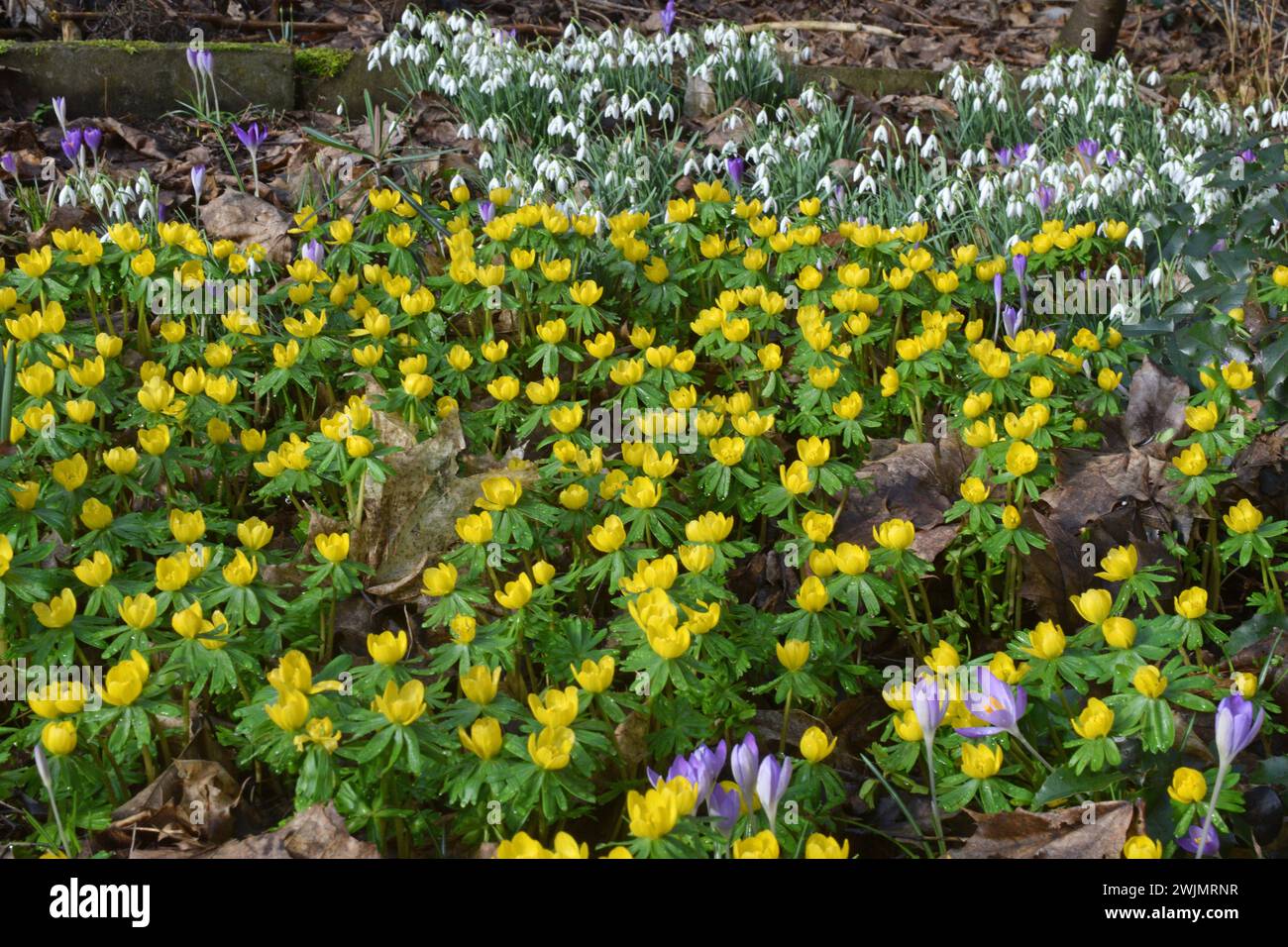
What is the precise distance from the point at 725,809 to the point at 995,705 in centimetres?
48

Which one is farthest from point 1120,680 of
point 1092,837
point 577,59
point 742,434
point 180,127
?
point 180,127

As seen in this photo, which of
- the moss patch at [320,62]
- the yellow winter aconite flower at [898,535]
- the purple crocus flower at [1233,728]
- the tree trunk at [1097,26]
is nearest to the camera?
the purple crocus flower at [1233,728]

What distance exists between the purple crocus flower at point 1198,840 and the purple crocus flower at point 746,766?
66 centimetres

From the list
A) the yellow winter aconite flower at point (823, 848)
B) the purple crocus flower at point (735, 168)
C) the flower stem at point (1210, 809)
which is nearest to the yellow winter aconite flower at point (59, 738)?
the yellow winter aconite flower at point (823, 848)

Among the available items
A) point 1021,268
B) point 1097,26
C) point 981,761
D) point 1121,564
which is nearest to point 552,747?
point 981,761

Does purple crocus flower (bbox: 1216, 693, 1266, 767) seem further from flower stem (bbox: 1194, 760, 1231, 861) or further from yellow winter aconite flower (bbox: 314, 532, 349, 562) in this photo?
yellow winter aconite flower (bbox: 314, 532, 349, 562)

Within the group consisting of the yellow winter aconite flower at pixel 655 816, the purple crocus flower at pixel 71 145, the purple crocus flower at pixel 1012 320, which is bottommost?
the yellow winter aconite flower at pixel 655 816

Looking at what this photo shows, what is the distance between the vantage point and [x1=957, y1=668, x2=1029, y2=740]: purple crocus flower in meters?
1.87

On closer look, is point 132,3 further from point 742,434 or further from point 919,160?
point 742,434

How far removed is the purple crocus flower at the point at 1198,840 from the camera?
1.78 meters

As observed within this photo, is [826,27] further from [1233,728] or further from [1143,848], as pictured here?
[1143,848]

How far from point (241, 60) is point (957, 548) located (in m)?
4.37

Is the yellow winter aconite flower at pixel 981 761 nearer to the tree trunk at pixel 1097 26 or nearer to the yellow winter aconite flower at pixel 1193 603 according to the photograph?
the yellow winter aconite flower at pixel 1193 603

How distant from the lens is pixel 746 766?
174 centimetres
